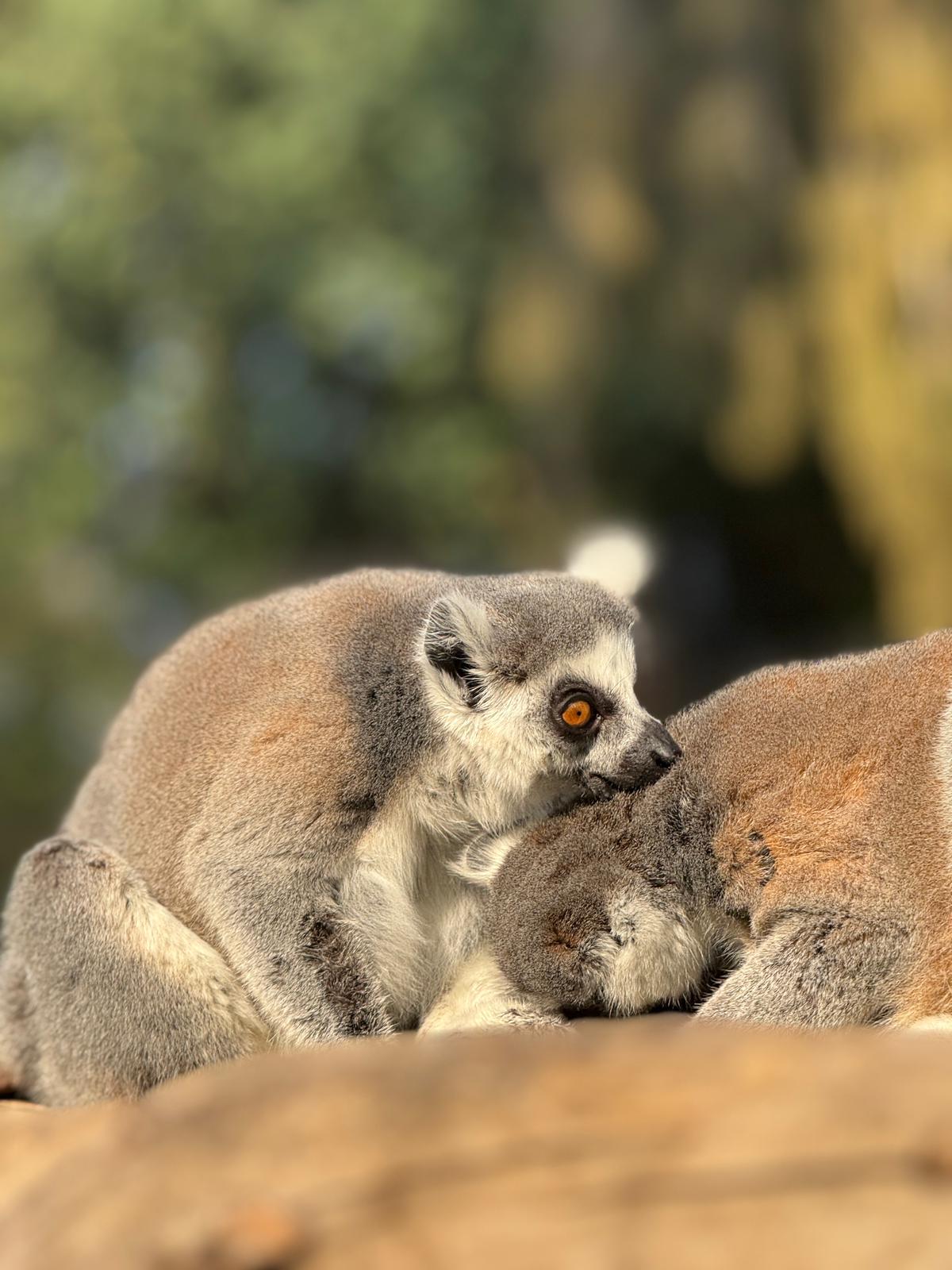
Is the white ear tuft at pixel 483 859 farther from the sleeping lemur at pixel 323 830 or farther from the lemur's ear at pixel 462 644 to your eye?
the lemur's ear at pixel 462 644

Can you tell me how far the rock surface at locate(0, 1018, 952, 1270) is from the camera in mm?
2469

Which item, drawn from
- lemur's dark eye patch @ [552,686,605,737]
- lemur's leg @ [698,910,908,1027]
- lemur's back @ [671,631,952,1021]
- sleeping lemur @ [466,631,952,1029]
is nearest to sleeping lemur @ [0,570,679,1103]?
lemur's dark eye patch @ [552,686,605,737]

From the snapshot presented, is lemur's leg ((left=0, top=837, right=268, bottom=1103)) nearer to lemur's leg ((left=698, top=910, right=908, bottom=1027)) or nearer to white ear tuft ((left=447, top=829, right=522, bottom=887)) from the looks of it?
white ear tuft ((left=447, top=829, right=522, bottom=887))

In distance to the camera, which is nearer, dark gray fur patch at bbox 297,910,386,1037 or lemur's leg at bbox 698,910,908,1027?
lemur's leg at bbox 698,910,908,1027

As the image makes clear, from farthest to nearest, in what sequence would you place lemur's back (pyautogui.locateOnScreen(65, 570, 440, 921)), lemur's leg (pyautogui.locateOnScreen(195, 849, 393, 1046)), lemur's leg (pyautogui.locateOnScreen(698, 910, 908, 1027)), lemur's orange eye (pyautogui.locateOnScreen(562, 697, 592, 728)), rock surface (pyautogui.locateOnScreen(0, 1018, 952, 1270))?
lemur's orange eye (pyautogui.locateOnScreen(562, 697, 592, 728)) < lemur's back (pyautogui.locateOnScreen(65, 570, 440, 921)) < lemur's leg (pyautogui.locateOnScreen(195, 849, 393, 1046)) < lemur's leg (pyautogui.locateOnScreen(698, 910, 908, 1027)) < rock surface (pyautogui.locateOnScreen(0, 1018, 952, 1270))

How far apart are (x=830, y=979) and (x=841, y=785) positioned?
748mm

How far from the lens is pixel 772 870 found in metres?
5.14

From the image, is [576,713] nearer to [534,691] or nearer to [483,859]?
[534,691]

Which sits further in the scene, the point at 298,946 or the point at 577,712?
the point at 577,712

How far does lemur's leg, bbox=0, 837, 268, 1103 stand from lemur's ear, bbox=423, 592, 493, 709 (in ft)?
4.74

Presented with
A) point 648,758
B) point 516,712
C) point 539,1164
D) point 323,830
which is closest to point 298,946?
point 323,830

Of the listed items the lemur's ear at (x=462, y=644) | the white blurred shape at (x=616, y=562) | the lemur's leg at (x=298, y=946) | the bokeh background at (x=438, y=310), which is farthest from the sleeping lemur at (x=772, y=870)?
the bokeh background at (x=438, y=310)

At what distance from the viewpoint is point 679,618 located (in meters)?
17.2

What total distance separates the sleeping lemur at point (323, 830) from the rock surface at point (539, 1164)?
2517 millimetres
